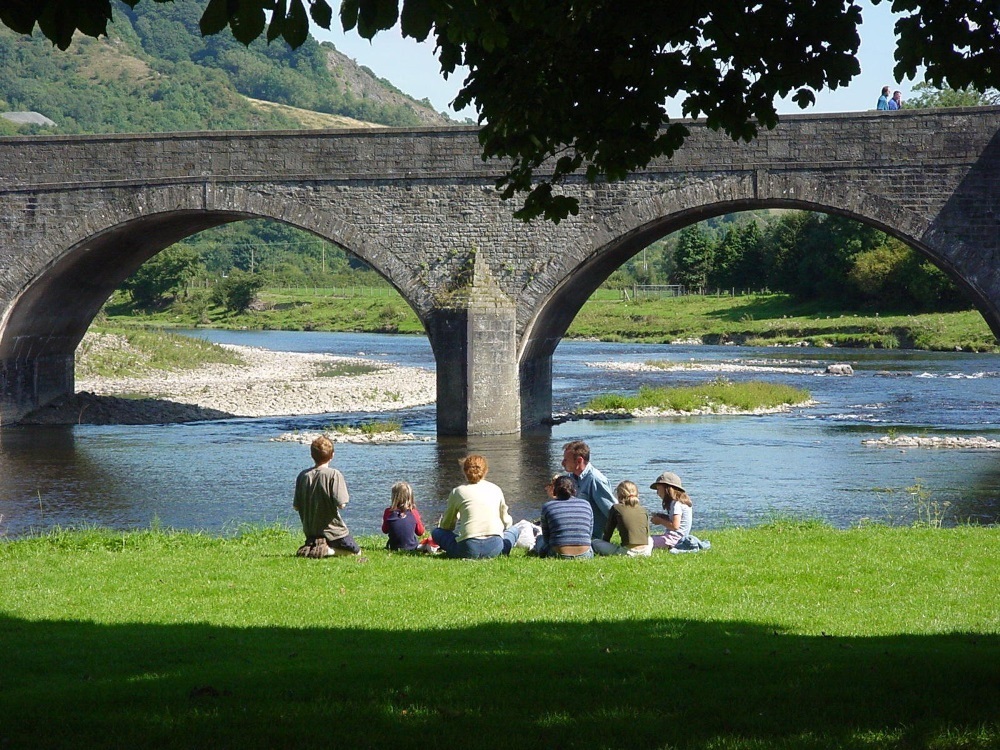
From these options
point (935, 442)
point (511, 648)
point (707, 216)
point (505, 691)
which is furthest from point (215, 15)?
point (935, 442)

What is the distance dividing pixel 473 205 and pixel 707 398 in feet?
31.1

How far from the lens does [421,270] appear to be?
889 inches

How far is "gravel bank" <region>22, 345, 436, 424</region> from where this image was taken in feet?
90.9

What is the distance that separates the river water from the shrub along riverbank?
58.3 feet

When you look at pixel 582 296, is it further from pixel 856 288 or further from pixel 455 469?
pixel 856 288

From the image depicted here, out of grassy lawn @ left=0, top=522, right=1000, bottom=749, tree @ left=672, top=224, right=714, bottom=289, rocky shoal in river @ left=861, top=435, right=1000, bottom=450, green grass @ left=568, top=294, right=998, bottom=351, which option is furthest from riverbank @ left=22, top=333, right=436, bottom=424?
tree @ left=672, top=224, right=714, bottom=289

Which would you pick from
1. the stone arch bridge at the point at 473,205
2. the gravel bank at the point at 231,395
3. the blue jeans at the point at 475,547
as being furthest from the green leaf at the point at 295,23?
the gravel bank at the point at 231,395

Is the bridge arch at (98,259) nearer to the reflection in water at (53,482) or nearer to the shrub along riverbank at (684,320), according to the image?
the reflection in water at (53,482)

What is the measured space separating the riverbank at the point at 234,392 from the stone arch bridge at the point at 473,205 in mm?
3064

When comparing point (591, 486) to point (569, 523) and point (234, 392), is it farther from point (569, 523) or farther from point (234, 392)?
point (234, 392)

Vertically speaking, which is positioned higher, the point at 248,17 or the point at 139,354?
the point at 248,17

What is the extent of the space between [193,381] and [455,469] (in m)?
18.1

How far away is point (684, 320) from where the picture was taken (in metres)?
61.2

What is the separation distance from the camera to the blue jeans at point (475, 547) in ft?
33.4
